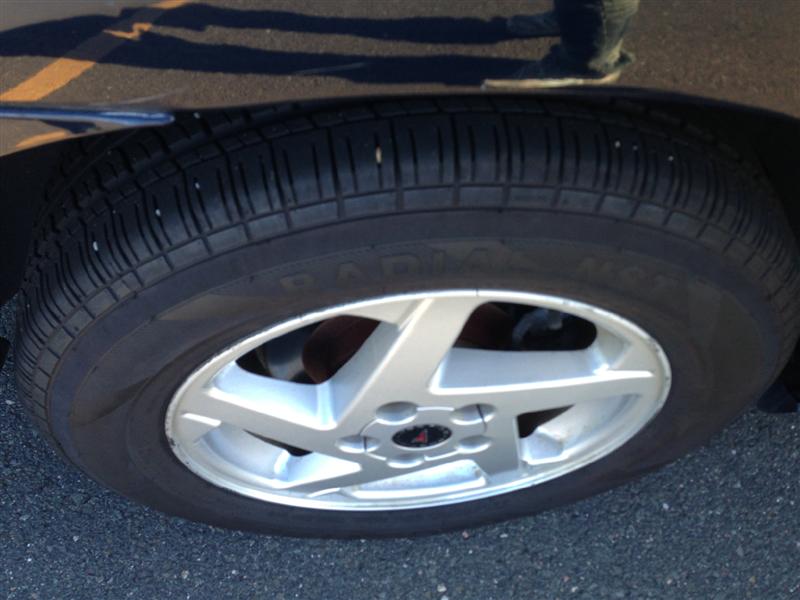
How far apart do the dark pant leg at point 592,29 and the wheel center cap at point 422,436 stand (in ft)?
2.68

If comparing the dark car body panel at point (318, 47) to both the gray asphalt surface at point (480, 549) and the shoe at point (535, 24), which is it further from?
the gray asphalt surface at point (480, 549)

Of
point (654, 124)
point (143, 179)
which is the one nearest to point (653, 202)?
point (654, 124)

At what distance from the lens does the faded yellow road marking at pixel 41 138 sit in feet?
3.84

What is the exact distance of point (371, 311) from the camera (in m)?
1.42

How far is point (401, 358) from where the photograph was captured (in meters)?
1.52

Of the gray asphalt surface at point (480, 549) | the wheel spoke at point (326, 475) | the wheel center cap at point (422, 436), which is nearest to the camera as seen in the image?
the wheel center cap at point (422, 436)

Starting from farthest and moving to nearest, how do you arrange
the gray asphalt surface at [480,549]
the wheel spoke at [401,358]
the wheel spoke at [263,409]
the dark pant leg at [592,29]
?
1. the gray asphalt surface at [480,549]
2. the wheel spoke at [263,409]
3. the wheel spoke at [401,358]
4. the dark pant leg at [592,29]

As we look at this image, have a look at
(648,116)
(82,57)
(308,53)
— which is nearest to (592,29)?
(648,116)

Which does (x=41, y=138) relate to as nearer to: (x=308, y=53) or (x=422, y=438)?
(x=308, y=53)

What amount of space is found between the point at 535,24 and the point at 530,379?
0.72m

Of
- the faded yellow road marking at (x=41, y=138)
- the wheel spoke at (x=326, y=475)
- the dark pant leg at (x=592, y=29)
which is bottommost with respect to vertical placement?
the wheel spoke at (x=326, y=475)

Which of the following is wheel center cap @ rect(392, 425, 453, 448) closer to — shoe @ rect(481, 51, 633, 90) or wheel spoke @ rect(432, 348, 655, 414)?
wheel spoke @ rect(432, 348, 655, 414)

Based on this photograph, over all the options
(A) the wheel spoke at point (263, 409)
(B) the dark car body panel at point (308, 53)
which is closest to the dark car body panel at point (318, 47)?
(B) the dark car body panel at point (308, 53)

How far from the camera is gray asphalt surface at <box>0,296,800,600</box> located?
202cm
